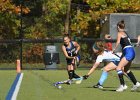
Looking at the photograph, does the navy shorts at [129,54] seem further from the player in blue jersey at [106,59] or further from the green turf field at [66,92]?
the player in blue jersey at [106,59]

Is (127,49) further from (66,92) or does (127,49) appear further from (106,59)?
(106,59)

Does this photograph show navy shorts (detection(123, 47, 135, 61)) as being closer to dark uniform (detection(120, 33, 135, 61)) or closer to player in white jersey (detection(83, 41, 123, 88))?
dark uniform (detection(120, 33, 135, 61))

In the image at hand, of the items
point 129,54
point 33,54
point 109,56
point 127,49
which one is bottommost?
point 33,54

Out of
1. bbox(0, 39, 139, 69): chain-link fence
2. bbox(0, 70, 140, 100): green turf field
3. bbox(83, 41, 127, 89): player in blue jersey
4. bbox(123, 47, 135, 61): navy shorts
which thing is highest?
bbox(123, 47, 135, 61): navy shorts

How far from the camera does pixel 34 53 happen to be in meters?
28.9

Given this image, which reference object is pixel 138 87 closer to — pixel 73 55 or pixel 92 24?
pixel 73 55

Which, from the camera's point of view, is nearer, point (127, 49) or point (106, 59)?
point (127, 49)

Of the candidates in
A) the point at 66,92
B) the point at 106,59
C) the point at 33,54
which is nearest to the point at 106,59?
the point at 106,59

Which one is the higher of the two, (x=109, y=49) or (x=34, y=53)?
(x=109, y=49)

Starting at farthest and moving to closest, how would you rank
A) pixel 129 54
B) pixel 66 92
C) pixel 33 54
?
pixel 33 54, pixel 66 92, pixel 129 54

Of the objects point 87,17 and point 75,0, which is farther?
point 75,0

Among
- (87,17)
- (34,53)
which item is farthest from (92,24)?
(34,53)

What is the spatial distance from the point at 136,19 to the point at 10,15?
8673 mm

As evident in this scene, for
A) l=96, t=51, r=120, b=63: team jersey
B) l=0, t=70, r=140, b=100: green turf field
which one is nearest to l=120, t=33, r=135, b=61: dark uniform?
l=0, t=70, r=140, b=100: green turf field
